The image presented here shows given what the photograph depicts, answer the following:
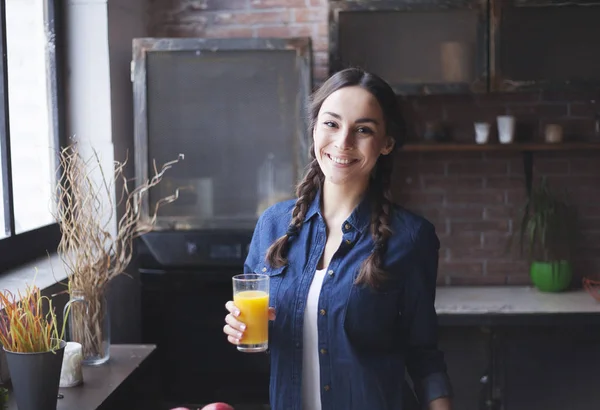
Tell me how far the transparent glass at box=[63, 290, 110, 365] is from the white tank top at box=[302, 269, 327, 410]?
69 centimetres

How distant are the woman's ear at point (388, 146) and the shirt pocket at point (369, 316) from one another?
31 centimetres

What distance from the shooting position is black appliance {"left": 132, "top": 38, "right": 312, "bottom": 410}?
8.95 ft

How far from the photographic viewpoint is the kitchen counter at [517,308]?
2.80 m

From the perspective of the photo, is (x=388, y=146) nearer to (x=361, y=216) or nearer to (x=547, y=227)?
(x=361, y=216)

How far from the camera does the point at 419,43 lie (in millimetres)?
3010

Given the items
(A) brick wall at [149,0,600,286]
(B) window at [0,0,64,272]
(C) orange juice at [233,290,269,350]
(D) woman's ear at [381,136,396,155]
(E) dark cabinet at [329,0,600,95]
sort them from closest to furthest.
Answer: (C) orange juice at [233,290,269,350] → (D) woman's ear at [381,136,396,155] → (B) window at [0,0,64,272] → (E) dark cabinet at [329,0,600,95] → (A) brick wall at [149,0,600,286]

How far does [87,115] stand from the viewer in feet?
9.51

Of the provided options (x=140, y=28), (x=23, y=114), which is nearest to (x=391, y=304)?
(x=23, y=114)

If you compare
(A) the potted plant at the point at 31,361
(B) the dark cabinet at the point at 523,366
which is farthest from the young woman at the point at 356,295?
(B) the dark cabinet at the point at 523,366

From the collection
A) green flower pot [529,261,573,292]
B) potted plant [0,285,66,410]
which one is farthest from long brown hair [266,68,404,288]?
green flower pot [529,261,573,292]

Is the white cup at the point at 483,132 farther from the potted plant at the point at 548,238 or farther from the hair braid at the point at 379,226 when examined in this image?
the hair braid at the point at 379,226

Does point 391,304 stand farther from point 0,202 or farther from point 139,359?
point 0,202

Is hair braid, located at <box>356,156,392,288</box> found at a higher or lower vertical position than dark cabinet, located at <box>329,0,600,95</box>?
lower

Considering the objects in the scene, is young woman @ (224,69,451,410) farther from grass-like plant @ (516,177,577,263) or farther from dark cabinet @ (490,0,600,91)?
grass-like plant @ (516,177,577,263)
